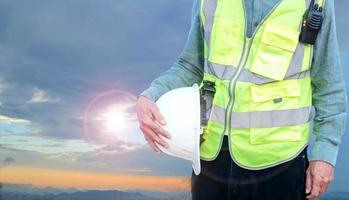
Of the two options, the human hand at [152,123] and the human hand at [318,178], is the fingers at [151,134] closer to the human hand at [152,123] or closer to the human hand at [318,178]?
the human hand at [152,123]

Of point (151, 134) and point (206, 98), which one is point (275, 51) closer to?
point (206, 98)

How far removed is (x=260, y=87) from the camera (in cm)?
456

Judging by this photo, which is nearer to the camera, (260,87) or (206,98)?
(260,87)

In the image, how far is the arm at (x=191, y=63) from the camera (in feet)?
16.4

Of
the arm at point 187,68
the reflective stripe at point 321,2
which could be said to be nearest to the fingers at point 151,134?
the arm at point 187,68

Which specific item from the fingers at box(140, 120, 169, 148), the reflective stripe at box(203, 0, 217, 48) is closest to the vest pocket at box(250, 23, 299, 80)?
the reflective stripe at box(203, 0, 217, 48)

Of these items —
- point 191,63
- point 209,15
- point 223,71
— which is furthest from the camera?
point 191,63

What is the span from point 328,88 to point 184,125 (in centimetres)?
94

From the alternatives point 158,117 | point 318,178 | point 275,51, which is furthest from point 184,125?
point 318,178

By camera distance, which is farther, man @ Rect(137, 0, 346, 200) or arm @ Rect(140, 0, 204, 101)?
arm @ Rect(140, 0, 204, 101)

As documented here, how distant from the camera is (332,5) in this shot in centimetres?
477

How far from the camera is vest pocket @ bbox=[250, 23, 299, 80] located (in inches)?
180

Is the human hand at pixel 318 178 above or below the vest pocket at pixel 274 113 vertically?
below

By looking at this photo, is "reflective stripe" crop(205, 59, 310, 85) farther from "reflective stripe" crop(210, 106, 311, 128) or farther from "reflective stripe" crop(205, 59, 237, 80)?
"reflective stripe" crop(210, 106, 311, 128)
